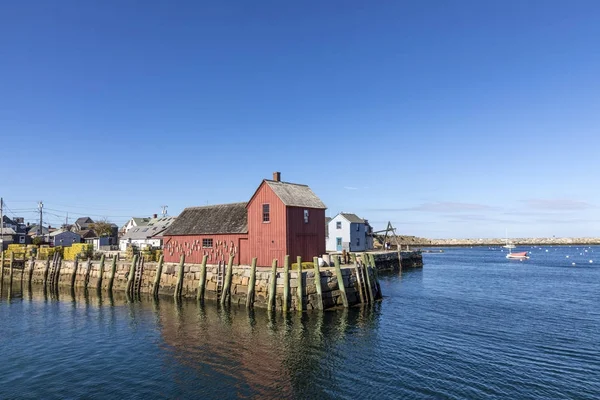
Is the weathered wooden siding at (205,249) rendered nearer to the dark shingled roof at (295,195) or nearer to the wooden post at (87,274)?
the dark shingled roof at (295,195)

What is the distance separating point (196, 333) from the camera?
21.0 m

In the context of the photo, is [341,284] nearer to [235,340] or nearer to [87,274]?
[235,340]

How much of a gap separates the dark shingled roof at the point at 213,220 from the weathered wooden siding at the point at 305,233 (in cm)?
439

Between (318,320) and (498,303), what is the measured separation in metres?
16.7

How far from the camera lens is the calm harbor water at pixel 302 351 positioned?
13891 millimetres

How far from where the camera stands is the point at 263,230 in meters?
31.7

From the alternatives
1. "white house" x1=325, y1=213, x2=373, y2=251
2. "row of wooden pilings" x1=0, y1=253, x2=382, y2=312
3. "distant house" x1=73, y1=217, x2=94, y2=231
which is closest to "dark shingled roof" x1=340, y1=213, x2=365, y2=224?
"white house" x1=325, y1=213, x2=373, y2=251

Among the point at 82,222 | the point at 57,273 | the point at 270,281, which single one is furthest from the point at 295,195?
the point at 82,222

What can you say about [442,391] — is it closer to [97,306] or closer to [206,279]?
[206,279]

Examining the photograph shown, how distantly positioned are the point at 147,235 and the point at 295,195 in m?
45.9

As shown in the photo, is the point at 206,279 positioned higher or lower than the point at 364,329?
higher

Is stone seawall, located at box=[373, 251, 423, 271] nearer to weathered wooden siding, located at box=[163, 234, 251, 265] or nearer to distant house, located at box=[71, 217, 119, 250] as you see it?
weathered wooden siding, located at box=[163, 234, 251, 265]

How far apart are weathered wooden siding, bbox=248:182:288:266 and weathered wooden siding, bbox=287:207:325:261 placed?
0.65 meters

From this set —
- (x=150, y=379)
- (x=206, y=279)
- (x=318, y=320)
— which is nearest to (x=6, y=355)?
(x=150, y=379)
